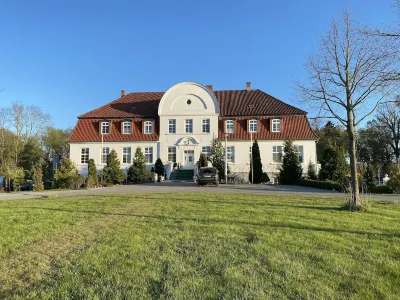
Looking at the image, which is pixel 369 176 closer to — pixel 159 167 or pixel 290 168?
pixel 290 168

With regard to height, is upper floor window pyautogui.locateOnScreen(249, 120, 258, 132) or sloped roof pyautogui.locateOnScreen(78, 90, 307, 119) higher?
sloped roof pyautogui.locateOnScreen(78, 90, 307, 119)

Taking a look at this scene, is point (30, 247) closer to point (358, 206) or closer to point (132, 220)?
point (132, 220)

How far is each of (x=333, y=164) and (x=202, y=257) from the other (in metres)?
24.5

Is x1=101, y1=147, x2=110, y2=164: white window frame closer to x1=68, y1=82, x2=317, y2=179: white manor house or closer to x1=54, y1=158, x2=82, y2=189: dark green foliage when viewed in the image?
x1=68, y1=82, x2=317, y2=179: white manor house

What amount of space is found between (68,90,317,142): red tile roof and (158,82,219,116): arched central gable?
1638mm

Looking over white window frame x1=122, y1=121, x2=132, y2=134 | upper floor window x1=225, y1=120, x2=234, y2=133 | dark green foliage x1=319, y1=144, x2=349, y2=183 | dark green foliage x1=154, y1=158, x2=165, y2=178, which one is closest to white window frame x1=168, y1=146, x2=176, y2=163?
dark green foliage x1=154, y1=158, x2=165, y2=178

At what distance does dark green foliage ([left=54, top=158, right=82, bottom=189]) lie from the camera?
25248 mm

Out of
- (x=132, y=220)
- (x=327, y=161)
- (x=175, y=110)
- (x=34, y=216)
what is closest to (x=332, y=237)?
(x=132, y=220)

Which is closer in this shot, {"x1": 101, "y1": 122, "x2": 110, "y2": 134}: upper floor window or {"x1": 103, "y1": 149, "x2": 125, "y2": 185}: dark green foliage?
{"x1": 103, "y1": 149, "x2": 125, "y2": 185}: dark green foliage

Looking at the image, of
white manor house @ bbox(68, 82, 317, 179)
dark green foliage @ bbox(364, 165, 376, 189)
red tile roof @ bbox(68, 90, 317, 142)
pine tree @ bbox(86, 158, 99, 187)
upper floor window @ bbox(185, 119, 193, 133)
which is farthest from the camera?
upper floor window @ bbox(185, 119, 193, 133)

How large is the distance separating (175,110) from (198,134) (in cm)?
415

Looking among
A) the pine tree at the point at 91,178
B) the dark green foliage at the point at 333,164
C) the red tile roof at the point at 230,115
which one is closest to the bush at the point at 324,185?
the dark green foliage at the point at 333,164

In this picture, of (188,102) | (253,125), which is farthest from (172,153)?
(253,125)

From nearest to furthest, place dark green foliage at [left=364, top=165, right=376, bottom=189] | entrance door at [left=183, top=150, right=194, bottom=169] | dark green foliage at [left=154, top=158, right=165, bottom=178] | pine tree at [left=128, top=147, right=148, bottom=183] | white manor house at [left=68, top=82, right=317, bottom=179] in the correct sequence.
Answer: dark green foliage at [left=364, top=165, right=376, bottom=189]
pine tree at [left=128, top=147, right=148, bottom=183]
dark green foliage at [left=154, top=158, right=165, bottom=178]
white manor house at [left=68, top=82, right=317, bottom=179]
entrance door at [left=183, top=150, right=194, bottom=169]
